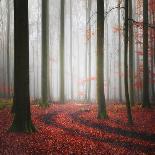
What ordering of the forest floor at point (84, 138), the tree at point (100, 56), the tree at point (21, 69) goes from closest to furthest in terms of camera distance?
the forest floor at point (84, 138) → the tree at point (21, 69) → the tree at point (100, 56)

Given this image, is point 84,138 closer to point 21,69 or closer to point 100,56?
point 21,69

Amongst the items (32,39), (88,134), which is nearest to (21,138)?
(88,134)

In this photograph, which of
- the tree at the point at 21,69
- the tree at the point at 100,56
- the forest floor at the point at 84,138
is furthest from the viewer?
the tree at the point at 100,56

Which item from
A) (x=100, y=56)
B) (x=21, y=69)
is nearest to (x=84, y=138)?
(x=21, y=69)

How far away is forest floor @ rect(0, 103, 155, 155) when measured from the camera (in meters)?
10.3

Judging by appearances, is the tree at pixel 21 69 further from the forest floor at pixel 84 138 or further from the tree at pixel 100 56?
the tree at pixel 100 56

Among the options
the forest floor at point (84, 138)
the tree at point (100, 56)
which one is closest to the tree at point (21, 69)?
the forest floor at point (84, 138)

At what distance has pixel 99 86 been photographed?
1844 cm

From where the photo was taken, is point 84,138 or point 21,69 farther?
point 21,69

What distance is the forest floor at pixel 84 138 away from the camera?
10.3 m

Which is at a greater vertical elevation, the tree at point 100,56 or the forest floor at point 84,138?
the tree at point 100,56

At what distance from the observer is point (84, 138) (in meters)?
12.5

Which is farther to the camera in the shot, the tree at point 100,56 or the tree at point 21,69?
the tree at point 100,56

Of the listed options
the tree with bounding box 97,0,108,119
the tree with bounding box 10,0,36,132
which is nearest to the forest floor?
the tree with bounding box 10,0,36,132
